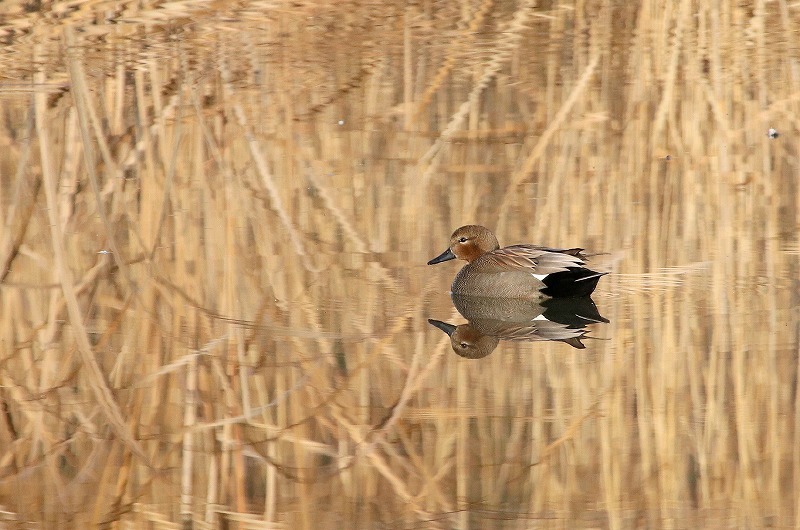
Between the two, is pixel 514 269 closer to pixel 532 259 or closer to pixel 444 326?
pixel 532 259

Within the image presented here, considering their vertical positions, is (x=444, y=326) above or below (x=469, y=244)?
below

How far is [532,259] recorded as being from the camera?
17.1 ft

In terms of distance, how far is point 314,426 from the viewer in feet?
12.5

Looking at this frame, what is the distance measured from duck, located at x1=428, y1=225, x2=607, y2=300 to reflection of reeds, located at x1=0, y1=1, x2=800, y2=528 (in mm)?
132

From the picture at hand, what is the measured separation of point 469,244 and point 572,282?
59 cm

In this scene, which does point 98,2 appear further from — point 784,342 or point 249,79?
point 784,342

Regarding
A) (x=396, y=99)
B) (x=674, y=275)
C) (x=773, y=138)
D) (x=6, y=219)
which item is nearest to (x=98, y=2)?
(x=396, y=99)

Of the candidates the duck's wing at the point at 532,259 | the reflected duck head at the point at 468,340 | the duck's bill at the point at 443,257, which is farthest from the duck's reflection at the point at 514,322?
the duck's bill at the point at 443,257

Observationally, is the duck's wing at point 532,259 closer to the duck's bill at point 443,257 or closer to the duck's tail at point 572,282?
the duck's tail at point 572,282

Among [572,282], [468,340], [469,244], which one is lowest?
[468,340]

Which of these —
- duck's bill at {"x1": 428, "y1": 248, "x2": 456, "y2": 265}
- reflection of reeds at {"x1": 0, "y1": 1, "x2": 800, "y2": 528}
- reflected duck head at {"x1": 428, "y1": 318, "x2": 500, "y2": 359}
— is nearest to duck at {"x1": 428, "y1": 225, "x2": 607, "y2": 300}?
duck's bill at {"x1": 428, "y1": 248, "x2": 456, "y2": 265}

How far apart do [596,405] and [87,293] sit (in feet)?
6.62

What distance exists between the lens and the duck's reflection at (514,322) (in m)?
4.56

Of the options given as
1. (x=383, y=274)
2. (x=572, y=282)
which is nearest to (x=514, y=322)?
(x=572, y=282)
